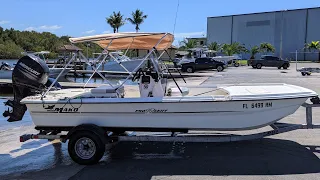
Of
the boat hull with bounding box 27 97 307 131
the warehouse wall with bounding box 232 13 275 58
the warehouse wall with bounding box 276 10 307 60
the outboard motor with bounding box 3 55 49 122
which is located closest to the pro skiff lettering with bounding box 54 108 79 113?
the boat hull with bounding box 27 97 307 131

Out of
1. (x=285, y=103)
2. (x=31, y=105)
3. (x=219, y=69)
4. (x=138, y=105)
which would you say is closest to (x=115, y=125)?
(x=138, y=105)

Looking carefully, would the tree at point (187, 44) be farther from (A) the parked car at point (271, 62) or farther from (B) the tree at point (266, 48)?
(A) the parked car at point (271, 62)

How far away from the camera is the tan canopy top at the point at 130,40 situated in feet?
21.4

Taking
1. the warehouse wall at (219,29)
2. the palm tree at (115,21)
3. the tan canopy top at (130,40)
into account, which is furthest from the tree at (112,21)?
the tan canopy top at (130,40)

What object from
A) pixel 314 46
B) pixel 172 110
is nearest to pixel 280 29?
pixel 314 46

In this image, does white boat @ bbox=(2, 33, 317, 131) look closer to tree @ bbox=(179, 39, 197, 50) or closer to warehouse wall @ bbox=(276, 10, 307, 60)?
tree @ bbox=(179, 39, 197, 50)

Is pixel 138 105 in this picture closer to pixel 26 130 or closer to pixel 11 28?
pixel 26 130

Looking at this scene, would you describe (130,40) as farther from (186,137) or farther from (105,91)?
(186,137)

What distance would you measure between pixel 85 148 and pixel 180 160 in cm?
168

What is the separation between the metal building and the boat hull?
72182mm

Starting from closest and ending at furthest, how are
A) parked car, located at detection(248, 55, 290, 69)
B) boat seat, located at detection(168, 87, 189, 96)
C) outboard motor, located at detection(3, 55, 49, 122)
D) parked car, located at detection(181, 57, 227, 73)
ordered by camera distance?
1. outboard motor, located at detection(3, 55, 49, 122)
2. boat seat, located at detection(168, 87, 189, 96)
3. parked car, located at detection(181, 57, 227, 73)
4. parked car, located at detection(248, 55, 290, 69)

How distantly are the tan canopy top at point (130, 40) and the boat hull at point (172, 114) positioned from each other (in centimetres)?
131

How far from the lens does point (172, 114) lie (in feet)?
19.4

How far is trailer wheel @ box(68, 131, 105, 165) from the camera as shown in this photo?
5.91 meters
